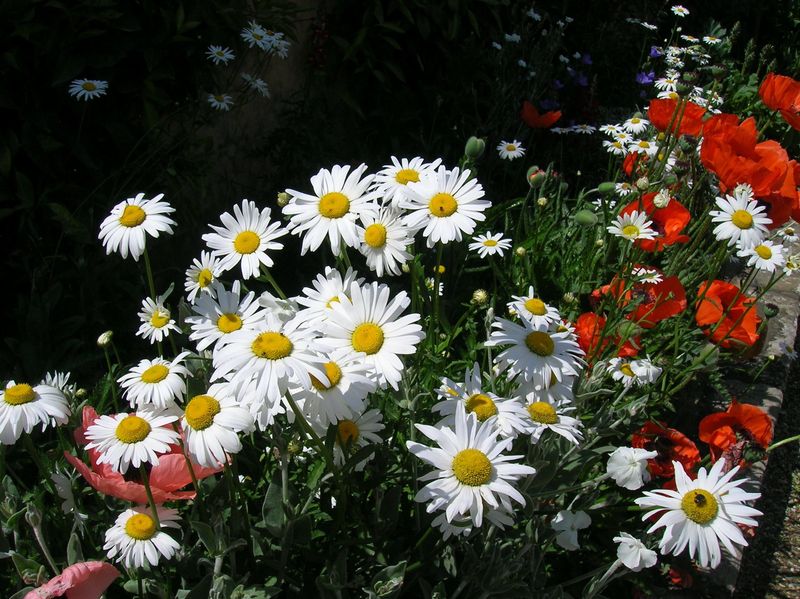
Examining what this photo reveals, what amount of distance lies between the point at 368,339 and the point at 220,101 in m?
1.95

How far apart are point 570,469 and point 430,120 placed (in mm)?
2564

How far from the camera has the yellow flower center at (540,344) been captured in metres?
1.35

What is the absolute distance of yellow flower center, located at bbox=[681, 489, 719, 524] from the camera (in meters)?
1.17

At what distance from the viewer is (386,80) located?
350 cm

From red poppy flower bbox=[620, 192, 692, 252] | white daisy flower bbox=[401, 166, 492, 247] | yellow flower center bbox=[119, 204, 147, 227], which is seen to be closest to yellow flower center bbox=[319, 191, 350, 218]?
white daisy flower bbox=[401, 166, 492, 247]

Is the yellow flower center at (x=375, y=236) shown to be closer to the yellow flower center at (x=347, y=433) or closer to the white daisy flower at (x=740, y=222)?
the yellow flower center at (x=347, y=433)

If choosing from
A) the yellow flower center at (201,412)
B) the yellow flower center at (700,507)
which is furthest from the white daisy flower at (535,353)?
the yellow flower center at (201,412)

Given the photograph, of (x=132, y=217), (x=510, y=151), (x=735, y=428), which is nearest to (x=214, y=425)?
(x=132, y=217)

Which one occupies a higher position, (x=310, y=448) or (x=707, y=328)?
(x=707, y=328)

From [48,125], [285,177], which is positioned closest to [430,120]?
[285,177]

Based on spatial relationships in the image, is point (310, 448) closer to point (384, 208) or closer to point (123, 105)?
point (384, 208)

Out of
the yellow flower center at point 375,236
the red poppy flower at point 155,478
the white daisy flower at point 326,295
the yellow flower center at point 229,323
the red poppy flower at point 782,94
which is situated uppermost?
the red poppy flower at point 782,94

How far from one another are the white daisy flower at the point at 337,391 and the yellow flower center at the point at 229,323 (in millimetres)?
188

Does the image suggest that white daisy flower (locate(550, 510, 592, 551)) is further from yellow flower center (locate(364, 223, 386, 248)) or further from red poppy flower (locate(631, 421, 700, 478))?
yellow flower center (locate(364, 223, 386, 248))
